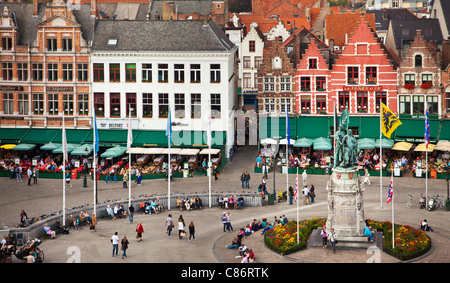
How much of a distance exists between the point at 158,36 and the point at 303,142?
1607 cm

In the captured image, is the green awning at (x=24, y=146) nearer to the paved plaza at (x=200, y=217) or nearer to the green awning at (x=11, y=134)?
the green awning at (x=11, y=134)

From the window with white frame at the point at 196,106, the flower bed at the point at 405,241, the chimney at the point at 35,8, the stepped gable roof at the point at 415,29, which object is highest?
the chimney at the point at 35,8

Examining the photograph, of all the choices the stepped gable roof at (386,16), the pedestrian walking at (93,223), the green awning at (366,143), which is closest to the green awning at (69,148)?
the pedestrian walking at (93,223)

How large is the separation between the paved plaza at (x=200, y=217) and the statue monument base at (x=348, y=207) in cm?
77

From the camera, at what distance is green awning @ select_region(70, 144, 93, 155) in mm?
73125

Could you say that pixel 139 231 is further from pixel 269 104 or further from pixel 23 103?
pixel 269 104

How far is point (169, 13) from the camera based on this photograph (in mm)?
89812

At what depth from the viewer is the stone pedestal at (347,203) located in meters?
48.2

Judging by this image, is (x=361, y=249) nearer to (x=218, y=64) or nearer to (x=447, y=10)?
(x=218, y=64)

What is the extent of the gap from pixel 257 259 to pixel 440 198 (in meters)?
18.5

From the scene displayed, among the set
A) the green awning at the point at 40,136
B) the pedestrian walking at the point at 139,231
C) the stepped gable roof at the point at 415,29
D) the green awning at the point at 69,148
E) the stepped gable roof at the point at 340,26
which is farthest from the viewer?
the stepped gable roof at the point at 340,26

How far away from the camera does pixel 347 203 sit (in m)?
48.4

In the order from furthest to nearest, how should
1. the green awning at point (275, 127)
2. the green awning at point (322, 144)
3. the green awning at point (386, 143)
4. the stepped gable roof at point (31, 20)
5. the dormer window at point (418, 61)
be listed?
1. the stepped gable roof at point (31, 20)
2. the green awning at point (275, 127)
3. the dormer window at point (418, 61)
4. the green awning at point (322, 144)
5. the green awning at point (386, 143)

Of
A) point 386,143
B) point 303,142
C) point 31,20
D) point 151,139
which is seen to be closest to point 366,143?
point 386,143
